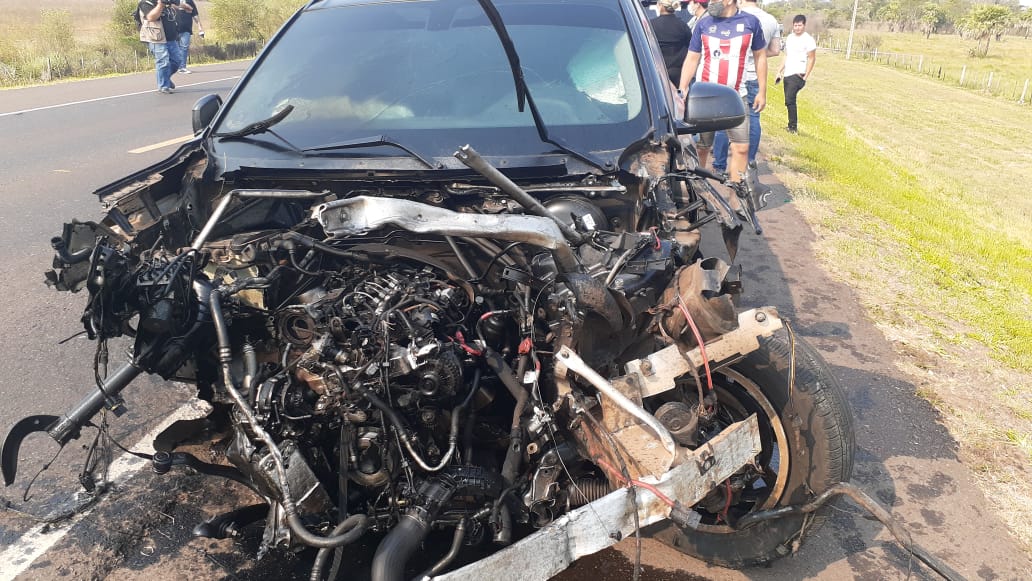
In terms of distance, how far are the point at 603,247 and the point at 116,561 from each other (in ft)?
7.06

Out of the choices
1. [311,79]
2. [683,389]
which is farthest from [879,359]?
[311,79]

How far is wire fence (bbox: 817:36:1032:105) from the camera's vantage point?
1101 inches

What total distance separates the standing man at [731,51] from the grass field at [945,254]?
4.06ft

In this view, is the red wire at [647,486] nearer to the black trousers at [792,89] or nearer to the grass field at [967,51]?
the black trousers at [792,89]

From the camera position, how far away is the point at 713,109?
10.7 feet

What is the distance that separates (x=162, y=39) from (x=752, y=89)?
11.5 meters

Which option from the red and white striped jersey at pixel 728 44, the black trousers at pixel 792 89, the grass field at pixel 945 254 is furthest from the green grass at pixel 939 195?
the red and white striped jersey at pixel 728 44

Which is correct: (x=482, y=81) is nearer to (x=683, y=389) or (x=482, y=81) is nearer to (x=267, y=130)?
(x=267, y=130)

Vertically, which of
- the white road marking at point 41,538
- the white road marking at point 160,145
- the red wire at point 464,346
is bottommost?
the white road marking at point 41,538

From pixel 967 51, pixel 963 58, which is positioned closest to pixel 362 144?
pixel 963 58

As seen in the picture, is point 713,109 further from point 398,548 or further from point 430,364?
point 398,548

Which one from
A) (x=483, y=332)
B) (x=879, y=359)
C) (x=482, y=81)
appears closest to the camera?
(x=483, y=332)

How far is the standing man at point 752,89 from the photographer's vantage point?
7602 millimetres

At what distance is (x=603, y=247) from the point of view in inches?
96.9
